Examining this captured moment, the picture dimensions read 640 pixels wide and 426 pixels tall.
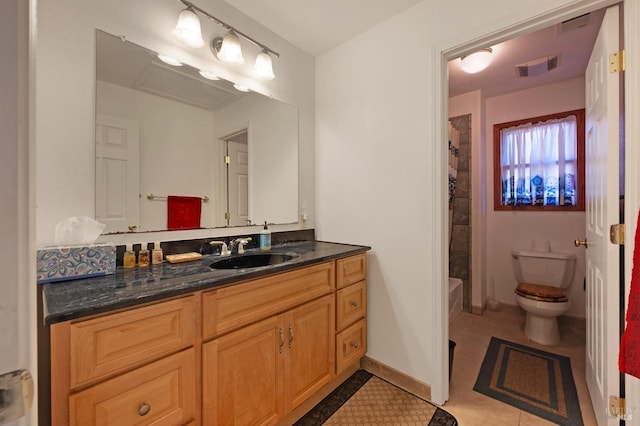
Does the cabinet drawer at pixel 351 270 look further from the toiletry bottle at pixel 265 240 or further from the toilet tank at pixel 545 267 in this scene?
the toilet tank at pixel 545 267

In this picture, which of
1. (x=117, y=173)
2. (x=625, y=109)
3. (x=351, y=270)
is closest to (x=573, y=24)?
(x=625, y=109)

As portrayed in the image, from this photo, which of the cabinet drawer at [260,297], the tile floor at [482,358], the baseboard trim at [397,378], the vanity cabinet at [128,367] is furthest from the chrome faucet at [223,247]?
the tile floor at [482,358]

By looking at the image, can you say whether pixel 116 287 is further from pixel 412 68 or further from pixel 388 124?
pixel 412 68

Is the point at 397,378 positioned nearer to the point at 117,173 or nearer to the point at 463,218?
the point at 463,218

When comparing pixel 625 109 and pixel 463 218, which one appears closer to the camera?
pixel 625 109

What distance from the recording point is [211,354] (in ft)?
3.60

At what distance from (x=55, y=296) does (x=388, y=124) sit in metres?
1.84

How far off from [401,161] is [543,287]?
189cm

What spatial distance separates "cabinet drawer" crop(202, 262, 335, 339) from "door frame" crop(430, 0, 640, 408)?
2.36 ft

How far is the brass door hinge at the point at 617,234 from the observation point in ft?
3.94

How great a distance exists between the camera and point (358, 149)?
79.8 inches

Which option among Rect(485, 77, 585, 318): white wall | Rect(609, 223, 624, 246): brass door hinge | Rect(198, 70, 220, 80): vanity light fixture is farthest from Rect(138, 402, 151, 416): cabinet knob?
Rect(485, 77, 585, 318): white wall

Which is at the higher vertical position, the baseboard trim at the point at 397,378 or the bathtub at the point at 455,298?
the bathtub at the point at 455,298

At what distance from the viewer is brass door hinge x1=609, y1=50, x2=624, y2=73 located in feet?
3.96
